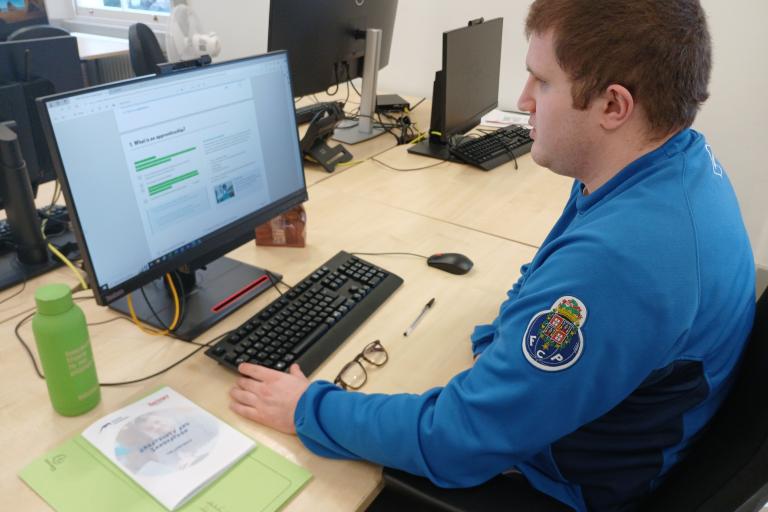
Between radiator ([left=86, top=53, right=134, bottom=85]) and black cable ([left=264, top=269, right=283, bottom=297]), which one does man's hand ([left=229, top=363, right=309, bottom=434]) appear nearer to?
black cable ([left=264, top=269, right=283, bottom=297])

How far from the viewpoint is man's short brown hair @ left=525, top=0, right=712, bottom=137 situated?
79 cm

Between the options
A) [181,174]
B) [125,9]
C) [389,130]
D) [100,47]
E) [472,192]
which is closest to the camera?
[181,174]

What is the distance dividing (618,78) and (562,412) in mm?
457

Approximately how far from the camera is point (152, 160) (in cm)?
101

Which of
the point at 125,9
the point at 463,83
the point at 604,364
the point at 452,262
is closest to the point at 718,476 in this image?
the point at 604,364

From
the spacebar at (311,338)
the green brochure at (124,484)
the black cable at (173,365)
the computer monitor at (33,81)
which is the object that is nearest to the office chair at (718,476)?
the green brochure at (124,484)

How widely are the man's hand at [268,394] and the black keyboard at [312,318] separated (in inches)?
1.3

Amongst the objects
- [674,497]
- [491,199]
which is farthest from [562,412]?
[491,199]

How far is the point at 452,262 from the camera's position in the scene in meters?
1.38

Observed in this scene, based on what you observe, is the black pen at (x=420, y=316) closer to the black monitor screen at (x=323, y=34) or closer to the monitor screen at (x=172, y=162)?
the monitor screen at (x=172, y=162)

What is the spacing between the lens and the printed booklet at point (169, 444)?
Result: 31.5 inches

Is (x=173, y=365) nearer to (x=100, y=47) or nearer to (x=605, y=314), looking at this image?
(x=605, y=314)

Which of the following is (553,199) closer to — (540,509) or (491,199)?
(491,199)

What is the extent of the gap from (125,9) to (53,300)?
4.10 meters
